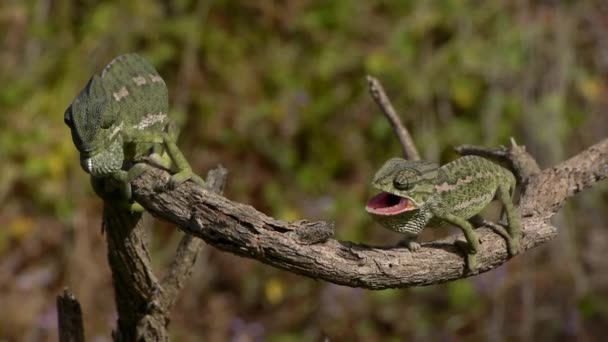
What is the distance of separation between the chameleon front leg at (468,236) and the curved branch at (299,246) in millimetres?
16

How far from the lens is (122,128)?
1.33 meters

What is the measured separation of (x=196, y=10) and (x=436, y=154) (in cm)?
135

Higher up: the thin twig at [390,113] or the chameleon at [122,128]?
the thin twig at [390,113]

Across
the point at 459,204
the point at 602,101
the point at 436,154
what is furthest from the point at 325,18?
the point at 459,204

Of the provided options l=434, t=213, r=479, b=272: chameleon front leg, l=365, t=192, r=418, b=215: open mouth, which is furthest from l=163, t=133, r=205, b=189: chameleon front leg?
l=434, t=213, r=479, b=272: chameleon front leg

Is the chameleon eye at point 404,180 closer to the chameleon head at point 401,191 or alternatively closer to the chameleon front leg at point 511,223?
the chameleon head at point 401,191

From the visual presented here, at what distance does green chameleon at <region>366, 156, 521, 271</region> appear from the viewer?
4.43 feet

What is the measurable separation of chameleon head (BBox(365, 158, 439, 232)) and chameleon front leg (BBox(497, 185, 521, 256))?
196 millimetres

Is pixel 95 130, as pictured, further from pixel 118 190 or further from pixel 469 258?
pixel 469 258

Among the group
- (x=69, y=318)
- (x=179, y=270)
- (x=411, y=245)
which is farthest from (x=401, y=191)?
(x=69, y=318)

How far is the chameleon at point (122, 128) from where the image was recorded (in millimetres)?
1273

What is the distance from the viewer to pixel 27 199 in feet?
13.5

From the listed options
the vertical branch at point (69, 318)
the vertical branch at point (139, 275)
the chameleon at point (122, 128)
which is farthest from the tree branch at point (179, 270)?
the chameleon at point (122, 128)

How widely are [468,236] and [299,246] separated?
0.30 meters
